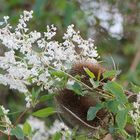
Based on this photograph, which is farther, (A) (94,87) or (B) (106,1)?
(B) (106,1)

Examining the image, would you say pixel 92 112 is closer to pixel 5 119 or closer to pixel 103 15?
pixel 5 119

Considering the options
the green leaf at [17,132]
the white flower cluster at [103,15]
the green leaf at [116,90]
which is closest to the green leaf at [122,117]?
the green leaf at [116,90]

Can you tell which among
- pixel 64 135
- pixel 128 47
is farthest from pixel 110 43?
pixel 64 135

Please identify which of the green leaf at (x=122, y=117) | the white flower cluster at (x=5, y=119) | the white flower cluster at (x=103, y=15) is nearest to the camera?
the green leaf at (x=122, y=117)

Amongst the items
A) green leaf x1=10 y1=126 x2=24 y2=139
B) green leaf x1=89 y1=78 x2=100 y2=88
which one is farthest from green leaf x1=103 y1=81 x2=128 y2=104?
green leaf x1=10 y1=126 x2=24 y2=139

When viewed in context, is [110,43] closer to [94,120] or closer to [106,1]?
[106,1]

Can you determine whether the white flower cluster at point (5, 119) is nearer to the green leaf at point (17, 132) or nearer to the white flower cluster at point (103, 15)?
the green leaf at point (17, 132)
